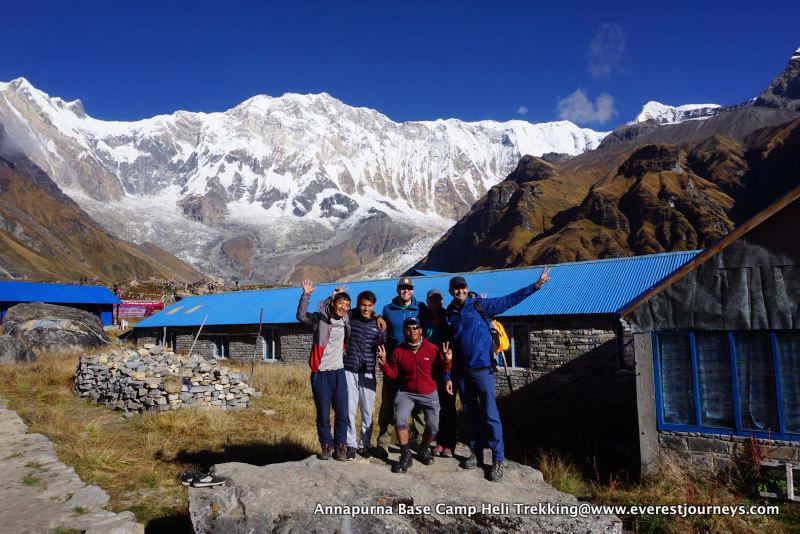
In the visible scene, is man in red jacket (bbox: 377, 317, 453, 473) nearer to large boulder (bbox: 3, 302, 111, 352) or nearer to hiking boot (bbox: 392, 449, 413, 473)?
hiking boot (bbox: 392, 449, 413, 473)

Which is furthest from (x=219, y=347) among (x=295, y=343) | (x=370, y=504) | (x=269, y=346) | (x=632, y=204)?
(x=632, y=204)

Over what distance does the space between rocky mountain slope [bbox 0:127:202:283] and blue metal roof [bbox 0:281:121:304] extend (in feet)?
134

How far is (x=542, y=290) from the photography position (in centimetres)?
1872

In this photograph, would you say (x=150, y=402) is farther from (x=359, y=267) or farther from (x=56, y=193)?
(x=56, y=193)

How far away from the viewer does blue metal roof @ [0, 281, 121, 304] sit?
4025 centimetres

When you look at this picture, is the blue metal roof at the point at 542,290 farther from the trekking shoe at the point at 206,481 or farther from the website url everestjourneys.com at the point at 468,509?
the trekking shoe at the point at 206,481

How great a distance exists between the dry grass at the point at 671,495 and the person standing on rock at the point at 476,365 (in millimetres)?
2198

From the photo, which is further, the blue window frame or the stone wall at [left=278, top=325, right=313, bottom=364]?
the stone wall at [left=278, top=325, right=313, bottom=364]

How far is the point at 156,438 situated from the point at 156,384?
3.49 meters

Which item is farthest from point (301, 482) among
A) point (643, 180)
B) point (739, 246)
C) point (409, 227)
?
point (409, 227)


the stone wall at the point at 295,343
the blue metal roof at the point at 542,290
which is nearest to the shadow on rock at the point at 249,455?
the blue metal roof at the point at 542,290

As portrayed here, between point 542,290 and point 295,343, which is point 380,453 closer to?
point 542,290

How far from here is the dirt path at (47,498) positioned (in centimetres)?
573

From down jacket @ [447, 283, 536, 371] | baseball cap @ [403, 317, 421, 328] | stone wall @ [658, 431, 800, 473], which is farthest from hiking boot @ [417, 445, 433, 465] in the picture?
stone wall @ [658, 431, 800, 473]
